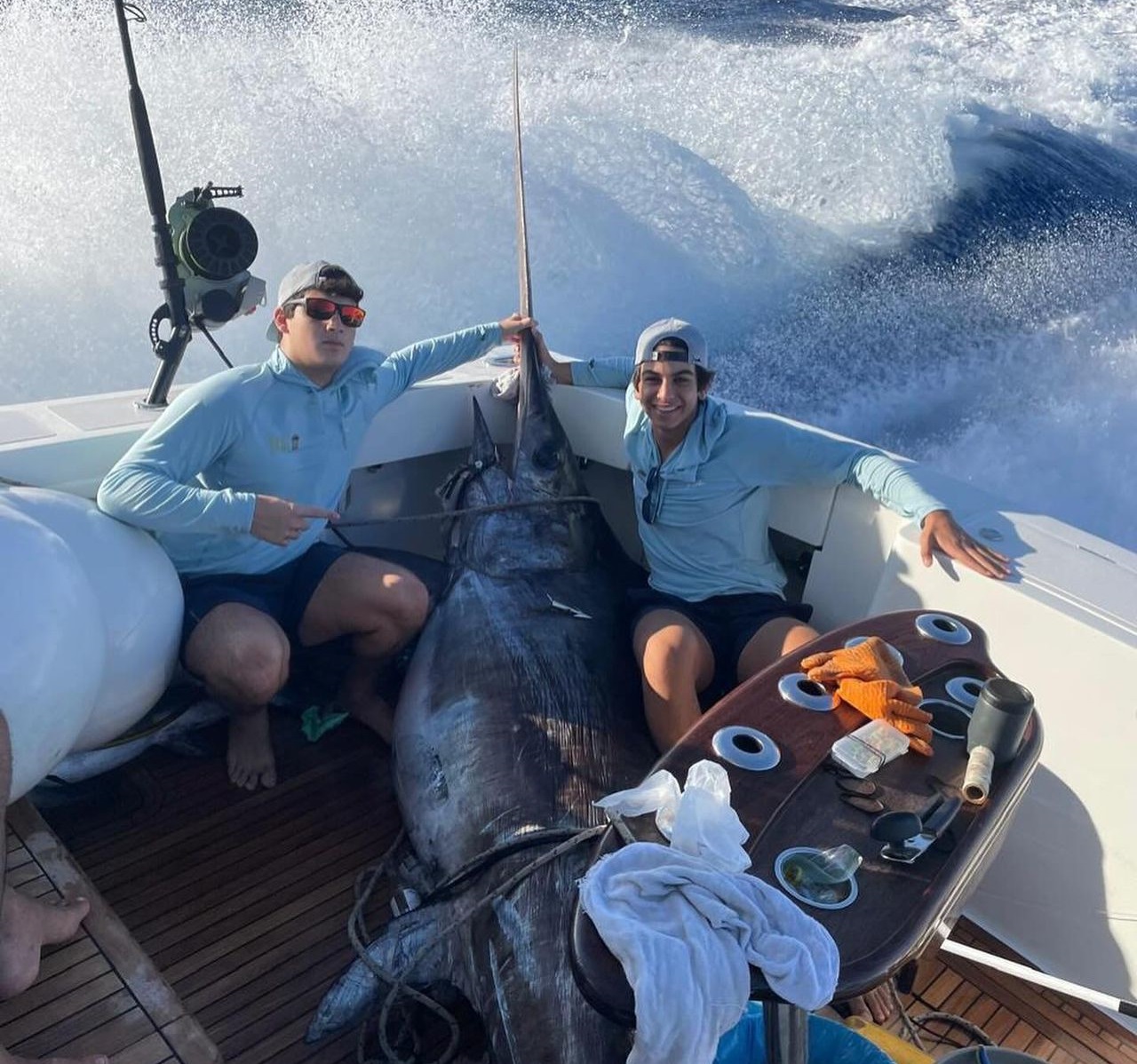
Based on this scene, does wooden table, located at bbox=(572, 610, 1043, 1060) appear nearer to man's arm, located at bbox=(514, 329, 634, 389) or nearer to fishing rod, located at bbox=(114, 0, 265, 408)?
man's arm, located at bbox=(514, 329, 634, 389)

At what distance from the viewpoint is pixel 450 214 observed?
22.7ft

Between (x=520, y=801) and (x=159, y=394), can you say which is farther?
(x=159, y=394)

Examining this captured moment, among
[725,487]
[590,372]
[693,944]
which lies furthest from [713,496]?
[693,944]

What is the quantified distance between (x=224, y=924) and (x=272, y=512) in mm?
766

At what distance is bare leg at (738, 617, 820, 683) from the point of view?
6.91 feet

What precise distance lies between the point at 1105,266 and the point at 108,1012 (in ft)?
28.8

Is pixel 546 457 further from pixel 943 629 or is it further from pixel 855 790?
pixel 855 790

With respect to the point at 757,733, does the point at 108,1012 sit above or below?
below

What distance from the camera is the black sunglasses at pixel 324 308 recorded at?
219 centimetres

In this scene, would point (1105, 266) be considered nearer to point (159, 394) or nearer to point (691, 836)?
point (159, 394)

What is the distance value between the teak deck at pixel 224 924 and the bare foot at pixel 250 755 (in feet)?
0.10

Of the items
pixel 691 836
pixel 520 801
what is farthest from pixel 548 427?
pixel 691 836

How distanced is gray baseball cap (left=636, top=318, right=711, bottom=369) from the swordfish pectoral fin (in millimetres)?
1245

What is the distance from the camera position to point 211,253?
93.9 inches
